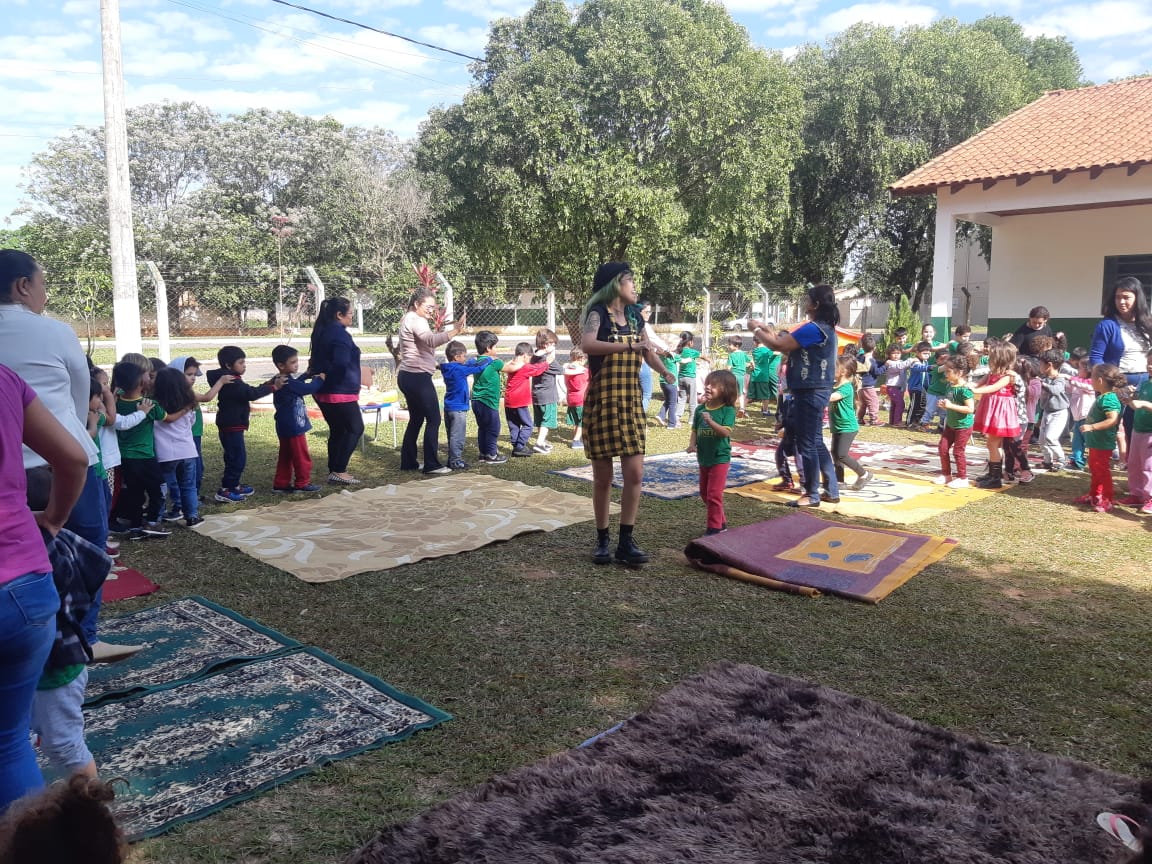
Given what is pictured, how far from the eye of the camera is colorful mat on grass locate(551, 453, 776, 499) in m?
7.73

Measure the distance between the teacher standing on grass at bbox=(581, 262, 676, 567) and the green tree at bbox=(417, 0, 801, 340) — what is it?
12898 mm

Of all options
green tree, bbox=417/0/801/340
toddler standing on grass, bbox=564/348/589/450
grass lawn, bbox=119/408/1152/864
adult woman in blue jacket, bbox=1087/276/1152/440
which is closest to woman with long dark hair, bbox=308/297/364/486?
grass lawn, bbox=119/408/1152/864

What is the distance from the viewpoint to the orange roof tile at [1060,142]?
1240 cm

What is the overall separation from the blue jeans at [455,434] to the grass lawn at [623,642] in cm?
282

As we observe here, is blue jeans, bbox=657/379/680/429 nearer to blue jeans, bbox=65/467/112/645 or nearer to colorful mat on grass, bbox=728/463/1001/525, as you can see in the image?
colorful mat on grass, bbox=728/463/1001/525

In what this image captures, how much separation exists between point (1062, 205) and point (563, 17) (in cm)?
1166

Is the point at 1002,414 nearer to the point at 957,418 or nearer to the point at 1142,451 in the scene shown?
the point at 957,418

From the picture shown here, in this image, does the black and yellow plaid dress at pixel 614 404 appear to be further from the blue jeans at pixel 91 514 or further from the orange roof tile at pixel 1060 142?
the orange roof tile at pixel 1060 142

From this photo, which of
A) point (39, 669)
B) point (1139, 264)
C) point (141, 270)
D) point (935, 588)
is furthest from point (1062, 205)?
point (141, 270)

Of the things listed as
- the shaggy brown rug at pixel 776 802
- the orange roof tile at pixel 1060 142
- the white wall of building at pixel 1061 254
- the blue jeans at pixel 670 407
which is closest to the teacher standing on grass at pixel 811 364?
the shaggy brown rug at pixel 776 802

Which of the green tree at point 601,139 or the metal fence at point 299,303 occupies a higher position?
the green tree at point 601,139

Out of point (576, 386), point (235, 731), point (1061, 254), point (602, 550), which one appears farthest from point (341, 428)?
point (1061, 254)

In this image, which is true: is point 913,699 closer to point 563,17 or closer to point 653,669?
point 653,669

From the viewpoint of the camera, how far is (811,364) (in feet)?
22.0
